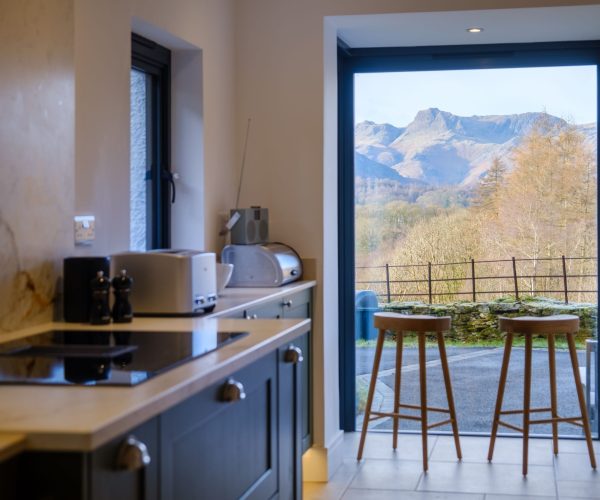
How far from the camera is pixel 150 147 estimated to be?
13.9ft

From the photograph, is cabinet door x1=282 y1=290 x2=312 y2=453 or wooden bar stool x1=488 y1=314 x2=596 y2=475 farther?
wooden bar stool x1=488 y1=314 x2=596 y2=475

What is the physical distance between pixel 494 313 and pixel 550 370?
0.62 metres

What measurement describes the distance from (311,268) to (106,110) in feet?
5.65

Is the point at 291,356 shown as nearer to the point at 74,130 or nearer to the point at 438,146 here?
the point at 74,130

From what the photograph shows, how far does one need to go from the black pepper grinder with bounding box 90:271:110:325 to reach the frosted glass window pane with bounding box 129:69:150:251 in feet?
3.92

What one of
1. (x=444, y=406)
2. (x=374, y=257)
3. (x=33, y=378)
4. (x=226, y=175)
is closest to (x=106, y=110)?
(x=226, y=175)

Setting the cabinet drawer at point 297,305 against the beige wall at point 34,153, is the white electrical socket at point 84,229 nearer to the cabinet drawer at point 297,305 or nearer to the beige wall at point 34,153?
the beige wall at point 34,153

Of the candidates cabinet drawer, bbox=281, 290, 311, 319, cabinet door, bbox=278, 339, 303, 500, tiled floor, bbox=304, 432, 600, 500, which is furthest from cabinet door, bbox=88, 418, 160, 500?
tiled floor, bbox=304, 432, 600, 500

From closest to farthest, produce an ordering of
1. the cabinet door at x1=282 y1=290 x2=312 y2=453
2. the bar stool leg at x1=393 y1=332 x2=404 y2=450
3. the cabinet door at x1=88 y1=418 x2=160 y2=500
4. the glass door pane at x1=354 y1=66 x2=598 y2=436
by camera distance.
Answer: the cabinet door at x1=88 y1=418 x2=160 y2=500
the cabinet door at x1=282 y1=290 x2=312 y2=453
the bar stool leg at x1=393 y1=332 x2=404 y2=450
the glass door pane at x1=354 y1=66 x2=598 y2=436

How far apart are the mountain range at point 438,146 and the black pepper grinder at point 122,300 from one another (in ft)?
9.26

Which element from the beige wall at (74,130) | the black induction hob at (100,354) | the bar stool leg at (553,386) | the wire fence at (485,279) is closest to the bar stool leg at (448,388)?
the bar stool leg at (553,386)

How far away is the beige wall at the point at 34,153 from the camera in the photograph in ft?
8.45

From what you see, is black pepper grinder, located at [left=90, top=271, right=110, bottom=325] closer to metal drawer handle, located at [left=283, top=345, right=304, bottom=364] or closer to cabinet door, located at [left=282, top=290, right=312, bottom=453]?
metal drawer handle, located at [left=283, top=345, right=304, bottom=364]

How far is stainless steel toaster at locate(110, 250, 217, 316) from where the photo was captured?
307 centimetres
